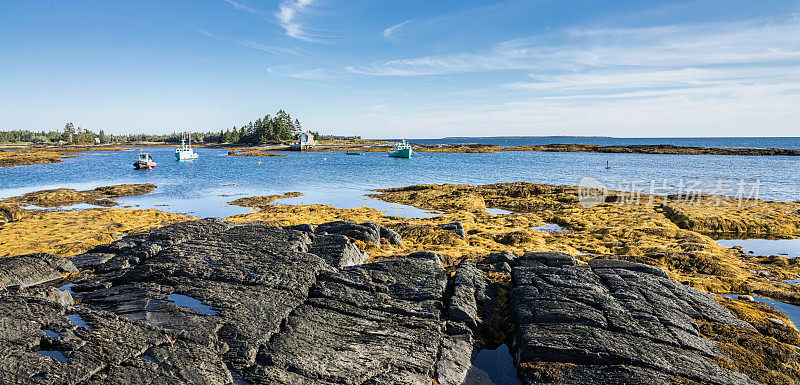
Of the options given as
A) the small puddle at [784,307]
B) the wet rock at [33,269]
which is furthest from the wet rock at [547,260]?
the wet rock at [33,269]

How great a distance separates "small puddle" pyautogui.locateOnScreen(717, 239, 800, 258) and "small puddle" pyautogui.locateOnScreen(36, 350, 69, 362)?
1090 inches

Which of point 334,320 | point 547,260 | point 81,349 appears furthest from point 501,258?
point 81,349

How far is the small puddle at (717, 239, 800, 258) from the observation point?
1988 cm

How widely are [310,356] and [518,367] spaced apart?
17.3 feet

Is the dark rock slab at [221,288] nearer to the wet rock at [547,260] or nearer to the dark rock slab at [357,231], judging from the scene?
the dark rock slab at [357,231]

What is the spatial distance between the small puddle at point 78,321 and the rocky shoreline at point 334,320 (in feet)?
0.14

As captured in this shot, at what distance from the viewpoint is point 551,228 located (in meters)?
25.5

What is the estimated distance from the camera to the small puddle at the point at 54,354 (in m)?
7.85

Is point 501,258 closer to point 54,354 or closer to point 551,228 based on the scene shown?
point 551,228

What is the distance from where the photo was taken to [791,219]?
2620 cm

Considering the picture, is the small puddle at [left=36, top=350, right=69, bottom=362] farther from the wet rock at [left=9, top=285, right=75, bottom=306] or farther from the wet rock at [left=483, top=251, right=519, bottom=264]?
the wet rock at [left=483, top=251, right=519, bottom=264]

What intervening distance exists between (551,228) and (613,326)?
15.7m

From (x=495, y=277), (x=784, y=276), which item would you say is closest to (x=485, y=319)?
(x=495, y=277)

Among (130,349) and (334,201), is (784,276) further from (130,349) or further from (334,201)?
(334,201)
